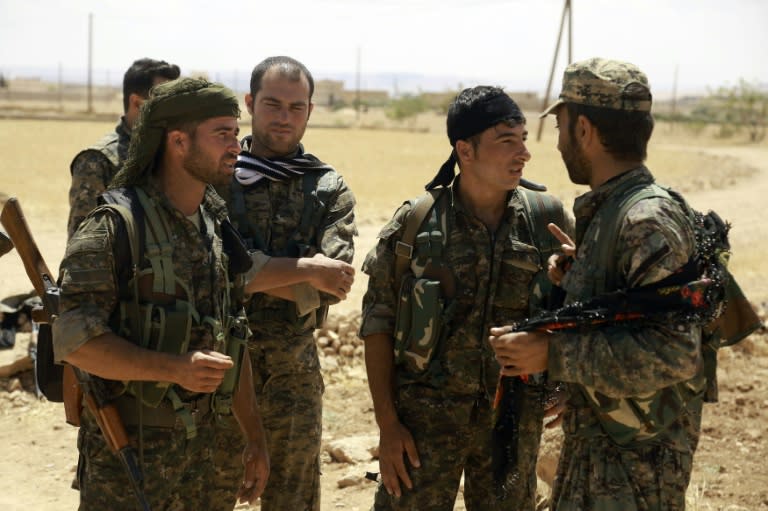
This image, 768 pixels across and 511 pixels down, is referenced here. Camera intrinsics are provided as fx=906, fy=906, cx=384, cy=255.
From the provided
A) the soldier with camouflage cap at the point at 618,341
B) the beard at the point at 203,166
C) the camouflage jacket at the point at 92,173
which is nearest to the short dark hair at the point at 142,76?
the camouflage jacket at the point at 92,173

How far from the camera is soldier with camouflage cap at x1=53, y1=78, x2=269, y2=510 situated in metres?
2.87

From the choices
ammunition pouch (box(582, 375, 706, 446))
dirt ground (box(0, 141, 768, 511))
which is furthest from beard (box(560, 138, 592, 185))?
dirt ground (box(0, 141, 768, 511))

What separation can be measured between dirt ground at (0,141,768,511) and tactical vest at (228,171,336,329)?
5.59ft

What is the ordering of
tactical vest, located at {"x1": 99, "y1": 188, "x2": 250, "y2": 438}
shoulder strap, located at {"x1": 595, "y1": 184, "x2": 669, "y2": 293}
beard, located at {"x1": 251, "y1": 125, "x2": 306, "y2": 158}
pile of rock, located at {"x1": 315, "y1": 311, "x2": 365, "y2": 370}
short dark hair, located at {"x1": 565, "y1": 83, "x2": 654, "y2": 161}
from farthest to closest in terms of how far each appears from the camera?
pile of rock, located at {"x1": 315, "y1": 311, "x2": 365, "y2": 370}
beard, located at {"x1": 251, "y1": 125, "x2": 306, "y2": 158}
tactical vest, located at {"x1": 99, "y1": 188, "x2": 250, "y2": 438}
short dark hair, located at {"x1": 565, "y1": 83, "x2": 654, "y2": 161}
shoulder strap, located at {"x1": 595, "y1": 184, "x2": 669, "y2": 293}

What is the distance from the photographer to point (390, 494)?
3520 millimetres

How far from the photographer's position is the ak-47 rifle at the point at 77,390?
9.53ft

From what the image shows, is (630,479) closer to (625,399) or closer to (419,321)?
(625,399)

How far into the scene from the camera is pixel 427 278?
3.51 meters

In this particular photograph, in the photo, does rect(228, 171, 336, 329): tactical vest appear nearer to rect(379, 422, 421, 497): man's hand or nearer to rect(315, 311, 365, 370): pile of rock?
rect(379, 422, 421, 497): man's hand

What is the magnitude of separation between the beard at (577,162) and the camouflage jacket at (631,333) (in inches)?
3.8

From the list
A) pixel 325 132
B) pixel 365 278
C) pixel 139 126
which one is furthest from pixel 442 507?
pixel 325 132

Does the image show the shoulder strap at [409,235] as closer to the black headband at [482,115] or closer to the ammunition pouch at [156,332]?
the black headband at [482,115]

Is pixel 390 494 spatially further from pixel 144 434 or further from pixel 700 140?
pixel 700 140

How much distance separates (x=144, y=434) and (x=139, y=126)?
1067 mm
